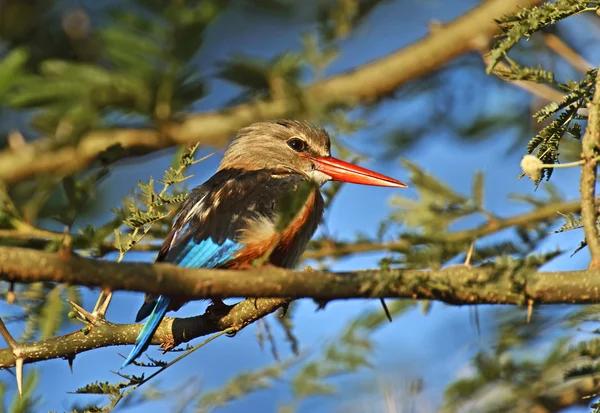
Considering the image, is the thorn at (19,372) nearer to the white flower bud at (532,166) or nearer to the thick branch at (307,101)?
the white flower bud at (532,166)

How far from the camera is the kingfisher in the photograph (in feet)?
10.5

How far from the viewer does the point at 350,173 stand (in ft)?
13.9

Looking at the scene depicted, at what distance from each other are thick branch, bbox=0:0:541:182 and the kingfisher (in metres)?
0.26

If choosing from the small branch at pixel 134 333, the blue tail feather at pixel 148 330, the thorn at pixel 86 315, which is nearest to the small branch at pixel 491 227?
the small branch at pixel 134 333

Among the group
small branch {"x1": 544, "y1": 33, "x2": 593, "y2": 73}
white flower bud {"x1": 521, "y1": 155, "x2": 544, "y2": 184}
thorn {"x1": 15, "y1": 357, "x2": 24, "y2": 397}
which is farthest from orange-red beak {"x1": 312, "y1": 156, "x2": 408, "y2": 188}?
thorn {"x1": 15, "y1": 357, "x2": 24, "y2": 397}

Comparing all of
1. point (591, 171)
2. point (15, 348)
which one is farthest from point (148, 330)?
point (591, 171)

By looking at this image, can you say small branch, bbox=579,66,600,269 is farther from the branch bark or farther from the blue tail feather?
the blue tail feather

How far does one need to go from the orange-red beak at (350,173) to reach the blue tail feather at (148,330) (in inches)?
58.3

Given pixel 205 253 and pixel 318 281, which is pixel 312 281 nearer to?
pixel 318 281

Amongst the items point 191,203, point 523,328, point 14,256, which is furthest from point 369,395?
point 14,256

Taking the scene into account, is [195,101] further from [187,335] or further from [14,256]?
[14,256]

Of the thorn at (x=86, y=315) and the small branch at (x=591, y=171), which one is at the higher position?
the thorn at (x=86, y=315)

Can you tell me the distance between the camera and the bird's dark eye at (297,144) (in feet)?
15.1

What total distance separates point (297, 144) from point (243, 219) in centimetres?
134
